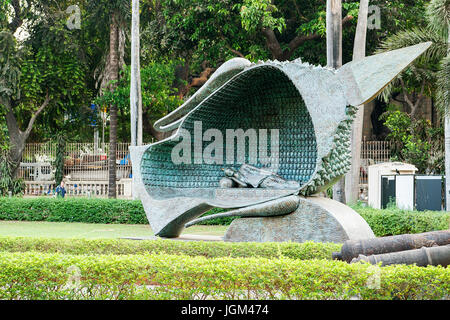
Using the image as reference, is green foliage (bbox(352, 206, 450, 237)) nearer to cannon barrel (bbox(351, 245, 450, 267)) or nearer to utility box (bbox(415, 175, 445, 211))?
utility box (bbox(415, 175, 445, 211))

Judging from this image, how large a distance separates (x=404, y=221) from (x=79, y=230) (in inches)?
325

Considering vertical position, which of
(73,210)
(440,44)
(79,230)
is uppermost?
(440,44)

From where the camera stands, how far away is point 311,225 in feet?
29.0

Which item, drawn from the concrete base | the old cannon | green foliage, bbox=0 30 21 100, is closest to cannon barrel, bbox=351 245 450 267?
the old cannon

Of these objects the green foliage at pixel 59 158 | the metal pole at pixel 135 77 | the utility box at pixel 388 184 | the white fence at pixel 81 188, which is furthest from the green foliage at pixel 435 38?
the green foliage at pixel 59 158

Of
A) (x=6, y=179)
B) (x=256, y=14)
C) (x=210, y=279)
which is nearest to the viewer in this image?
(x=210, y=279)

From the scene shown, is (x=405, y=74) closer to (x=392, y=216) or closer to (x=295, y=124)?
(x=392, y=216)

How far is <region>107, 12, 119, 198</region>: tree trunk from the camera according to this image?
20.4m

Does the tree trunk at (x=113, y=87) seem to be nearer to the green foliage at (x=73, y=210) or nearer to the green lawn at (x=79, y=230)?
the green foliage at (x=73, y=210)

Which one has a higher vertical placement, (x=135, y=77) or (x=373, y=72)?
(x=135, y=77)

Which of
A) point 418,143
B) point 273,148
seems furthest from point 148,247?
point 418,143

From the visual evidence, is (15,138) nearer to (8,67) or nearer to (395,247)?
(8,67)

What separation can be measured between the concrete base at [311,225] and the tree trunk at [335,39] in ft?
17.7

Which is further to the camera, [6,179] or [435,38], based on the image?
[6,179]
